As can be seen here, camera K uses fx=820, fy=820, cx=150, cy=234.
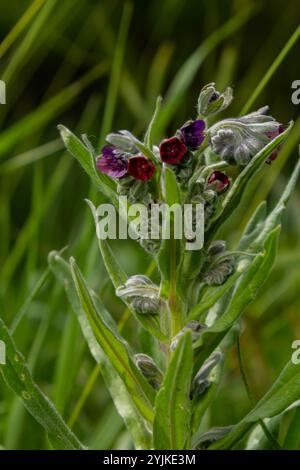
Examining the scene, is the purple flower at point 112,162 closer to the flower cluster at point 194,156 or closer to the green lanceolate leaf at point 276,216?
the flower cluster at point 194,156

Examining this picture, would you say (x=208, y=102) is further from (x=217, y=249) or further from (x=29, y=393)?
(x=29, y=393)

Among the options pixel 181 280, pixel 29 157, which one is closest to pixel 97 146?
pixel 29 157

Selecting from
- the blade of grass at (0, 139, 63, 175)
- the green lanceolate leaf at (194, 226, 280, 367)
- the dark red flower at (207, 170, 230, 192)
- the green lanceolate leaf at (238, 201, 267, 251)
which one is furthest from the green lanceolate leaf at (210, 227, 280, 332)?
the blade of grass at (0, 139, 63, 175)

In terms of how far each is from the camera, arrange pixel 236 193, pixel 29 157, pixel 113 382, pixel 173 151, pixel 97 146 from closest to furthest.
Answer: pixel 173 151 → pixel 236 193 → pixel 113 382 → pixel 29 157 → pixel 97 146

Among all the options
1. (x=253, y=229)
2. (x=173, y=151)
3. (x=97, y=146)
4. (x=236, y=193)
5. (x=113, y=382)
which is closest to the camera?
(x=173, y=151)

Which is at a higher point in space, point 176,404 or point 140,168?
point 140,168

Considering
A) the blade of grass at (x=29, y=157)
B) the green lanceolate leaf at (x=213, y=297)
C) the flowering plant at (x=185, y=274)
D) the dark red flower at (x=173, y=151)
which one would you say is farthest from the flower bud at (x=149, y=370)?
the blade of grass at (x=29, y=157)

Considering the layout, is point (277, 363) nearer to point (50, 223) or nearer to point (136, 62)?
point (50, 223)
